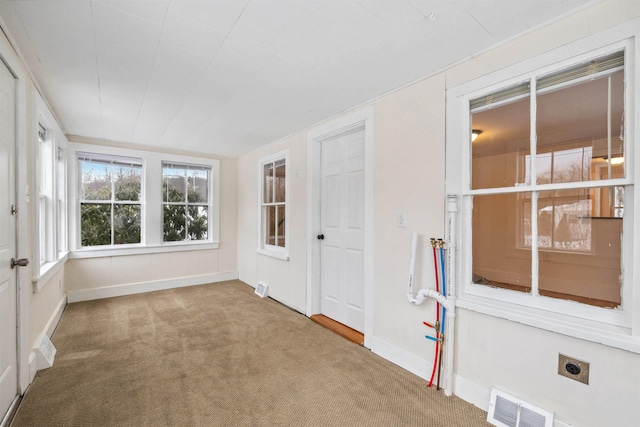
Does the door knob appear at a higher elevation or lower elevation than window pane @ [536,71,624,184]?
lower

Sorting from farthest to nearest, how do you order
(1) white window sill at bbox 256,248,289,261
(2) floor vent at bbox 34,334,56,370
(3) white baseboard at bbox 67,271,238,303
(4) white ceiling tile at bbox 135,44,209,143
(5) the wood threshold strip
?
(3) white baseboard at bbox 67,271,238,303 < (1) white window sill at bbox 256,248,289,261 < (5) the wood threshold strip < (2) floor vent at bbox 34,334,56,370 < (4) white ceiling tile at bbox 135,44,209,143

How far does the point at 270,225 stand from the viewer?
4.63 m

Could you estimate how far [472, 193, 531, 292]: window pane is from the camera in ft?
6.37

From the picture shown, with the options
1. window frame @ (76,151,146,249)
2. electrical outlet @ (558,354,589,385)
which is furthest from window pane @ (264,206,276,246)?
electrical outlet @ (558,354,589,385)

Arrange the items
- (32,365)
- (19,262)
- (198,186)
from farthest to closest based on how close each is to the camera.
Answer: (198,186), (32,365), (19,262)

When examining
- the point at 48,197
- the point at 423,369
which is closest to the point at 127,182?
the point at 48,197

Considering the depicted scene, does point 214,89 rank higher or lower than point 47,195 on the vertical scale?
higher

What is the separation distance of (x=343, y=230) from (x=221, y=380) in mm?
1830

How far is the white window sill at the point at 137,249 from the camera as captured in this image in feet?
13.7

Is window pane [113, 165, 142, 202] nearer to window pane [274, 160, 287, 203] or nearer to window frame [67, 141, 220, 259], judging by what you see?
window frame [67, 141, 220, 259]

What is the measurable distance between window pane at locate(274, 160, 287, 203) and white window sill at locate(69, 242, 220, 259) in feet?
5.81

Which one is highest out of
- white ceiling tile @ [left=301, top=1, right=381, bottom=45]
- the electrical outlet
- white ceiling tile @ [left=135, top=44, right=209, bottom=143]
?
white ceiling tile @ [left=301, top=1, right=381, bottom=45]

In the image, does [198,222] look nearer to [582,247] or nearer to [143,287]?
[143,287]

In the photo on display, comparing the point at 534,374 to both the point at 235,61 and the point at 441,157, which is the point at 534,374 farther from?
the point at 235,61
